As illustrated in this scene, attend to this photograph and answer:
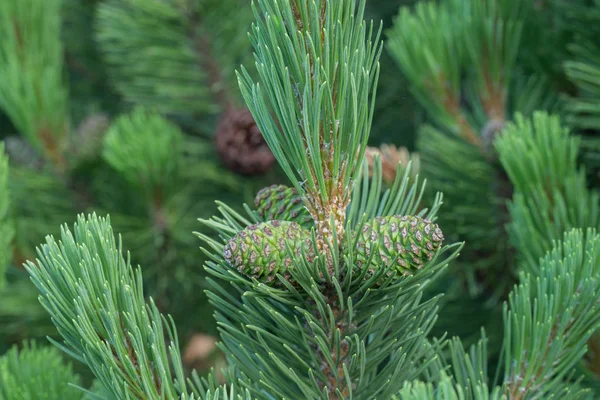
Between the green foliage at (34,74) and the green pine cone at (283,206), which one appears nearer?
the green pine cone at (283,206)

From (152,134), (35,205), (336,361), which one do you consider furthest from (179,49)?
(336,361)

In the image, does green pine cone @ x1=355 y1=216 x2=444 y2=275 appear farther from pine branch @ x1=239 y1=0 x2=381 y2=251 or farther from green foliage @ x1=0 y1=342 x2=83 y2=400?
green foliage @ x1=0 y1=342 x2=83 y2=400

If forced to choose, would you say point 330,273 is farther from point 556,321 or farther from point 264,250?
point 556,321

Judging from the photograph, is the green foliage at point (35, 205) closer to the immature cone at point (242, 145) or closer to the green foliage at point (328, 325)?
the immature cone at point (242, 145)

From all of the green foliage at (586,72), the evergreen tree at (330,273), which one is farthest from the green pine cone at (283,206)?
the green foliage at (586,72)

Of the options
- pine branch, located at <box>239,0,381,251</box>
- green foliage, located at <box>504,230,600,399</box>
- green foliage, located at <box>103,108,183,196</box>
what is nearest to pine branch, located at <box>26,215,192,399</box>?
pine branch, located at <box>239,0,381,251</box>

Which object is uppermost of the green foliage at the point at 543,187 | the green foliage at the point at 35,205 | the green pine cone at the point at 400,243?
the green pine cone at the point at 400,243

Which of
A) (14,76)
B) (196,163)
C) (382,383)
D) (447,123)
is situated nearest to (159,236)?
(196,163)

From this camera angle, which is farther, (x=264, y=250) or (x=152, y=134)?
(x=152, y=134)
